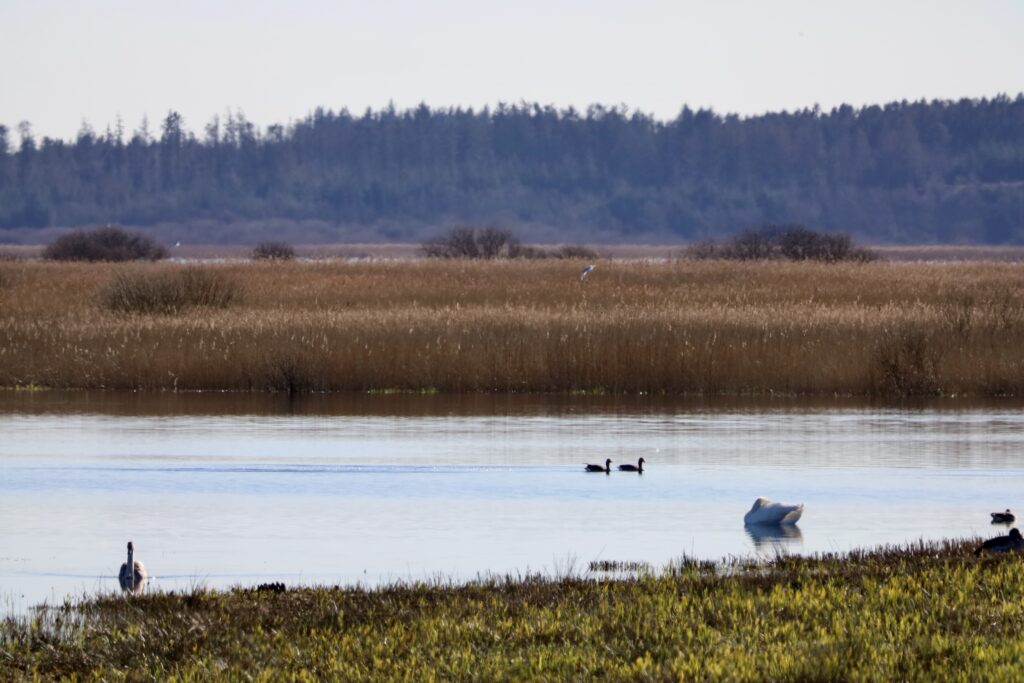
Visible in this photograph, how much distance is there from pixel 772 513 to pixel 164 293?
79.2 feet

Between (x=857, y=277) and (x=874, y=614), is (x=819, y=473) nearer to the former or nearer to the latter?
(x=874, y=614)

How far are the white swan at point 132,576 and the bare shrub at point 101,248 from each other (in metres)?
56.8

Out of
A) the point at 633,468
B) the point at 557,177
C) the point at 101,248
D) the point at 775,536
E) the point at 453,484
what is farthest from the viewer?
the point at 557,177

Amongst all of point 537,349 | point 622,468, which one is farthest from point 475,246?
point 622,468

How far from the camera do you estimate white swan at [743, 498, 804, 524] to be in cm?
1253

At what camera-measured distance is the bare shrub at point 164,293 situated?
3425 cm

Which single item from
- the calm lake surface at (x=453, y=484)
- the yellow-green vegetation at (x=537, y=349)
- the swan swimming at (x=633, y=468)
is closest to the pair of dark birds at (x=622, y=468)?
the swan swimming at (x=633, y=468)

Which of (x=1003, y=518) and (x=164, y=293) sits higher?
(x=164, y=293)

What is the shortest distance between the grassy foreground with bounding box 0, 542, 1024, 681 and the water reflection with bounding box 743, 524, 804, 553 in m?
1.69

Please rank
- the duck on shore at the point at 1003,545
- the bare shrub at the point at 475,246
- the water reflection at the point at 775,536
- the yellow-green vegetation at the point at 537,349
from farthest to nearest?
1. the bare shrub at the point at 475,246
2. the yellow-green vegetation at the point at 537,349
3. the water reflection at the point at 775,536
4. the duck on shore at the point at 1003,545

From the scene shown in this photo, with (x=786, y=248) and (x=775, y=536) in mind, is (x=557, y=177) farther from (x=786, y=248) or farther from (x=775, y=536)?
(x=775, y=536)

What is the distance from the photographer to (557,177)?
18462 cm

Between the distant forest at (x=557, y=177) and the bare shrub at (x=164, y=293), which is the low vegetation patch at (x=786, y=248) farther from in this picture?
the distant forest at (x=557, y=177)

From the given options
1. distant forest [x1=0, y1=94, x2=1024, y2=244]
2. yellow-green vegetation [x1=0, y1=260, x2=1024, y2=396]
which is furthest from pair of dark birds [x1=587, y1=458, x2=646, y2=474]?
distant forest [x1=0, y1=94, x2=1024, y2=244]
